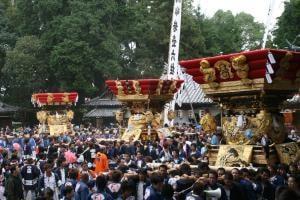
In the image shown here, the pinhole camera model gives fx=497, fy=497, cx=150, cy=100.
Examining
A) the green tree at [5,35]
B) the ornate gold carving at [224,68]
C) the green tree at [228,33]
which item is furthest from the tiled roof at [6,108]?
the ornate gold carving at [224,68]

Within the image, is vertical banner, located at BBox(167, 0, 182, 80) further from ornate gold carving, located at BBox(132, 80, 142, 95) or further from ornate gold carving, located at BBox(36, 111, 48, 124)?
ornate gold carving, located at BBox(36, 111, 48, 124)

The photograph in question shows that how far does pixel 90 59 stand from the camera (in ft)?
122

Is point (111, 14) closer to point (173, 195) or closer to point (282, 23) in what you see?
point (282, 23)

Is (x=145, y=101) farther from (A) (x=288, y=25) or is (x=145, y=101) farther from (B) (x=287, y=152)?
(A) (x=288, y=25)

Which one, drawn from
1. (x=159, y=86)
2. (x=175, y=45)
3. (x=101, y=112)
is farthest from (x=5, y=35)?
(x=159, y=86)

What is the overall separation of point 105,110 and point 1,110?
787 cm

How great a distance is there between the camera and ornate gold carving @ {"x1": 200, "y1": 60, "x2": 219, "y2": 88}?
12086 millimetres

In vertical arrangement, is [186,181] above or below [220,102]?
below

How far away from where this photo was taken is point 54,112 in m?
31.7

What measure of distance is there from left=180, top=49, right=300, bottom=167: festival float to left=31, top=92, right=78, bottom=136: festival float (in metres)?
19.5

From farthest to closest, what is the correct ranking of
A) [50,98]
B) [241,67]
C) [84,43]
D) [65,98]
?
[84,43]
[65,98]
[50,98]
[241,67]

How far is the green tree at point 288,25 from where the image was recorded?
30567 mm

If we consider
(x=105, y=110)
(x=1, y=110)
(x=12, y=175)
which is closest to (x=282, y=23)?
(x=105, y=110)

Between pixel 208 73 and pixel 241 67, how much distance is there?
104 centimetres
